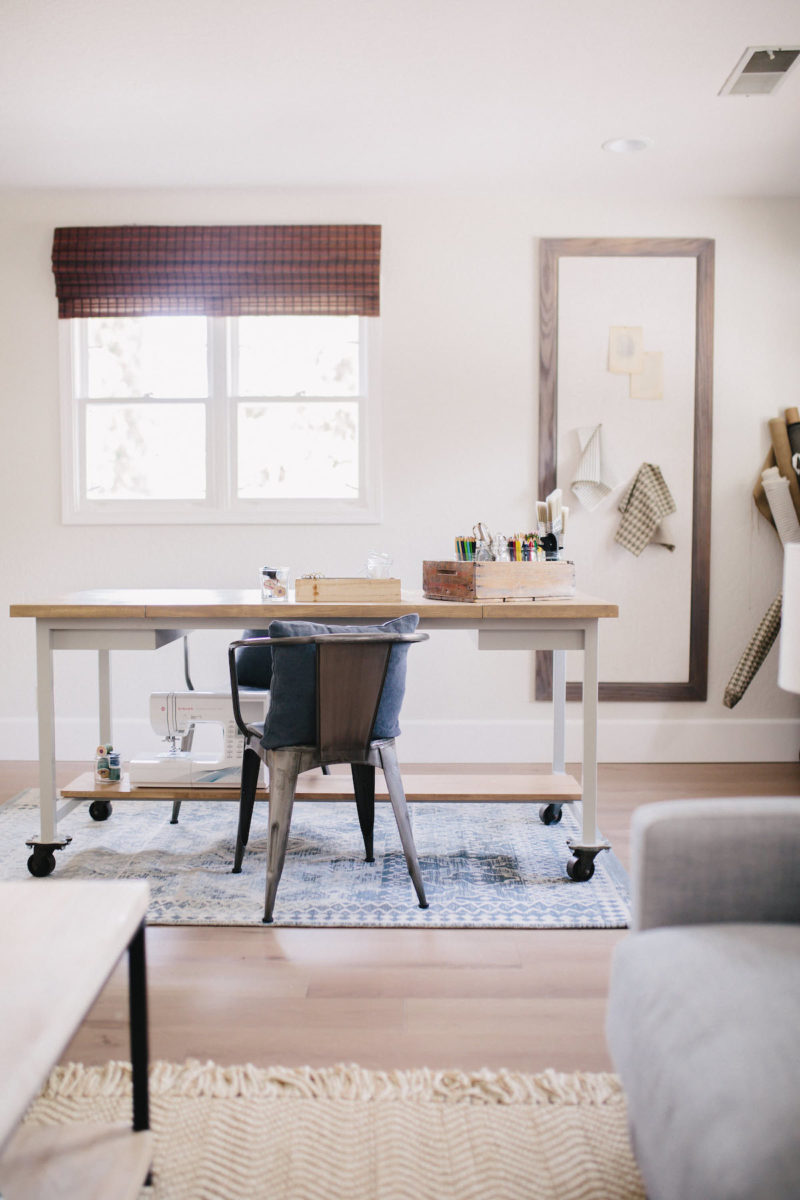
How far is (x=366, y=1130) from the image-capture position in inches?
59.0

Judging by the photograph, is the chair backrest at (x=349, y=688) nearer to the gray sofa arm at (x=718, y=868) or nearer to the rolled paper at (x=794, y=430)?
the gray sofa arm at (x=718, y=868)

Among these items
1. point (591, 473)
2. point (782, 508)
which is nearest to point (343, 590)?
point (591, 473)

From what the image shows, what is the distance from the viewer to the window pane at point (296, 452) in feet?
13.4

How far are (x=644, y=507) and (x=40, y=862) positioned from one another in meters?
2.84

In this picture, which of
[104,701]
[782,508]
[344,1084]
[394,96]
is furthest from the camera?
[782,508]

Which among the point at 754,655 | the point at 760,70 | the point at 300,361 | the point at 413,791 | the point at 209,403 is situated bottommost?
the point at 413,791

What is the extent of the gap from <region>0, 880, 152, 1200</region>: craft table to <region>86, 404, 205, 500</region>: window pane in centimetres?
304

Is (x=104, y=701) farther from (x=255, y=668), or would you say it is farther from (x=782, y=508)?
(x=782, y=508)

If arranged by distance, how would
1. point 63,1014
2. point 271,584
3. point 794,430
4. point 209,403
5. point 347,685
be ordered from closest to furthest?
point 63,1014 < point 347,685 < point 271,584 < point 794,430 < point 209,403

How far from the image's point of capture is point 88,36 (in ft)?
8.80

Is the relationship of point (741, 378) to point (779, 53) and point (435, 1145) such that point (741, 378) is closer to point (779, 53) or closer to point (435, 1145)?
point (779, 53)

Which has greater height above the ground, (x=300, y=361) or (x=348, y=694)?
(x=300, y=361)

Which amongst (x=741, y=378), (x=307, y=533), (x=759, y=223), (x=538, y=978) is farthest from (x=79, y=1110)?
(x=759, y=223)

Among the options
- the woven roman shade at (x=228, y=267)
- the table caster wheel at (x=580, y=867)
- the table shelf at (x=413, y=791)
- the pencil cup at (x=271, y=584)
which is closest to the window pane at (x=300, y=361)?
the woven roman shade at (x=228, y=267)
